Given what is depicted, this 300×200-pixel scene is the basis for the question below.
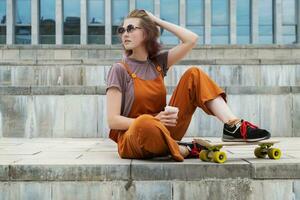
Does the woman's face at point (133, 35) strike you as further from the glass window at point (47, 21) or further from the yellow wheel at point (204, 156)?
the glass window at point (47, 21)

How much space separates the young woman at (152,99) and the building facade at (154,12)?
32637mm

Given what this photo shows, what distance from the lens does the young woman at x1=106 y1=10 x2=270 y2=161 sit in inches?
160

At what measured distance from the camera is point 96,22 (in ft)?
125

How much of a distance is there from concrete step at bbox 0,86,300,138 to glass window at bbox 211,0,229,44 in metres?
29.7

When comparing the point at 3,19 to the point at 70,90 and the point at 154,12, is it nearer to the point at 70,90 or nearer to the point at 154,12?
the point at 154,12

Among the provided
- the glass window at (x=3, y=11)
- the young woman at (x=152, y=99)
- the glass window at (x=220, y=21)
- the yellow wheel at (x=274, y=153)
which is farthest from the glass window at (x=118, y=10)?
the yellow wheel at (x=274, y=153)

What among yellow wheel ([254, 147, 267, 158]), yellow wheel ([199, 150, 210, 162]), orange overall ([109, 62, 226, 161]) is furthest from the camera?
yellow wheel ([254, 147, 267, 158])

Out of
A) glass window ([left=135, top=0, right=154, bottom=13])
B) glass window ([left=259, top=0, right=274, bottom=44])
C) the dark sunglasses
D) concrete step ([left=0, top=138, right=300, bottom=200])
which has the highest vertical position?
glass window ([left=135, top=0, right=154, bottom=13])

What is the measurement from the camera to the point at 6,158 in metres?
4.63

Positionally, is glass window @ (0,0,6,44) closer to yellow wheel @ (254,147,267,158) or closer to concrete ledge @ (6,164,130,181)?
concrete ledge @ (6,164,130,181)

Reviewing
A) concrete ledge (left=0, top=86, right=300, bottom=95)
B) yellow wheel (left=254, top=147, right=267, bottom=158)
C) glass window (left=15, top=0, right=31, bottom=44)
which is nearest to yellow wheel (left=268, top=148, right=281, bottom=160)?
yellow wheel (left=254, top=147, right=267, bottom=158)

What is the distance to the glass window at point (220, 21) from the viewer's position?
37.4m

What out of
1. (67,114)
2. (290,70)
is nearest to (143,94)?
(67,114)

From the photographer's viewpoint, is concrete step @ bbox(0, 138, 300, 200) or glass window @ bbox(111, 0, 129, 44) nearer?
concrete step @ bbox(0, 138, 300, 200)
